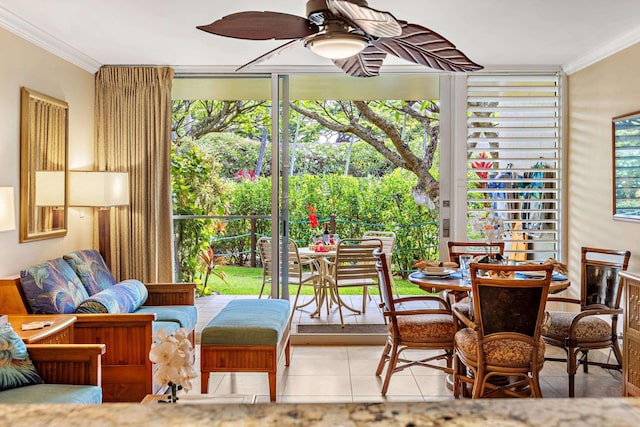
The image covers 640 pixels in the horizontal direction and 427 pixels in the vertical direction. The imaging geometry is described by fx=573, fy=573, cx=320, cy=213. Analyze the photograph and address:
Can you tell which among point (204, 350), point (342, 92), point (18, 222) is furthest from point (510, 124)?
point (18, 222)

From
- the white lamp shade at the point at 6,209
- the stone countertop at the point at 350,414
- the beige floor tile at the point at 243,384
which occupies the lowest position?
the beige floor tile at the point at 243,384

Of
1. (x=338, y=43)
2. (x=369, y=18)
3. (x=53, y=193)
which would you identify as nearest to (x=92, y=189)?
(x=53, y=193)

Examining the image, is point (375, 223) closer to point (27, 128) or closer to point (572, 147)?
point (572, 147)

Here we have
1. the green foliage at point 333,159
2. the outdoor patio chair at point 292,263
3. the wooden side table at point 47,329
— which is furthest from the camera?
the green foliage at point 333,159

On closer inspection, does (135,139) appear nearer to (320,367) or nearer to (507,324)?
(320,367)

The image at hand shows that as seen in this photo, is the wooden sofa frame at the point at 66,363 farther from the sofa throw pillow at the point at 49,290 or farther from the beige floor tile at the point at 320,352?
the beige floor tile at the point at 320,352

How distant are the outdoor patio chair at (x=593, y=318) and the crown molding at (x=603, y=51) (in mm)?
1490

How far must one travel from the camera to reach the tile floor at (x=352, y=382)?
3.74m

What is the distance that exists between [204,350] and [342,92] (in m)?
3.28

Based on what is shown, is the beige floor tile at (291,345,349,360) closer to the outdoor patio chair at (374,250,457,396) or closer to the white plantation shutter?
the outdoor patio chair at (374,250,457,396)

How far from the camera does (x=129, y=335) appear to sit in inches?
138

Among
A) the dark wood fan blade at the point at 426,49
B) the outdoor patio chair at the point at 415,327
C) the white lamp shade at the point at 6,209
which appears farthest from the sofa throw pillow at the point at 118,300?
the dark wood fan blade at the point at 426,49

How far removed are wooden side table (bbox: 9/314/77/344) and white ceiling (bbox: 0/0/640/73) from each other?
185 cm

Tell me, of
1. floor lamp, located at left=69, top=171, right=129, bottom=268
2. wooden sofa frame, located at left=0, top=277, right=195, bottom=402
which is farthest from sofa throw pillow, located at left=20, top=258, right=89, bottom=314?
floor lamp, located at left=69, top=171, right=129, bottom=268
